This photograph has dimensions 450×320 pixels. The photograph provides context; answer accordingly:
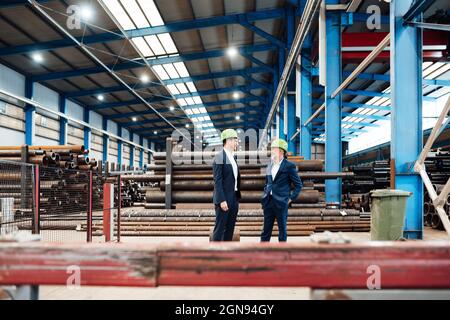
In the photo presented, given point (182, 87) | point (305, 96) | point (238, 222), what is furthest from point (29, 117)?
point (238, 222)

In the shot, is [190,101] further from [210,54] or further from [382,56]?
[382,56]

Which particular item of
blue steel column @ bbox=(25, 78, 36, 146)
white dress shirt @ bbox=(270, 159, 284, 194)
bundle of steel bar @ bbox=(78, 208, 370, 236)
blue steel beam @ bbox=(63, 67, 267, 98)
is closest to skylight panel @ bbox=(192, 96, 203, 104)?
blue steel beam @ bbox=(63, 67, 267, 98)

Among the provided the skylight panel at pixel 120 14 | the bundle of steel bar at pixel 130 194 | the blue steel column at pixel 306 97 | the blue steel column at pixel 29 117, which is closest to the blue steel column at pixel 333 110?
the blue steel column at pixel 306 97

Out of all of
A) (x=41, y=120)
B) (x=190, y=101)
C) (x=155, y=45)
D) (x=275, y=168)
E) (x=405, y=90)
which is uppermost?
(x=155, y=45)

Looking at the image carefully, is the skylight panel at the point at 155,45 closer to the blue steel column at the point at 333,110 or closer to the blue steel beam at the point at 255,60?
the blue steel beam at the point at 255,60

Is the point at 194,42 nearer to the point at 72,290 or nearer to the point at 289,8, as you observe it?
the point at 289,8

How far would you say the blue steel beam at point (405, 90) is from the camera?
15.2 ft

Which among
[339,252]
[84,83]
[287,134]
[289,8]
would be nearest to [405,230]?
[339,252]

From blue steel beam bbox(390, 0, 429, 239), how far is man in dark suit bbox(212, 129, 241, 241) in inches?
108

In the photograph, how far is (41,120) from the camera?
16.1 m

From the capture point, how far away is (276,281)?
3.51 feet

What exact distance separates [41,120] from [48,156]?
980 centimetres

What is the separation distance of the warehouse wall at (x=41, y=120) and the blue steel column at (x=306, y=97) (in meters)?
12.5

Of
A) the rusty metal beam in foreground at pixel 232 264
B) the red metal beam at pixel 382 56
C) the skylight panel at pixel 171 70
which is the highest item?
the skylight panel at pixel 171 70
